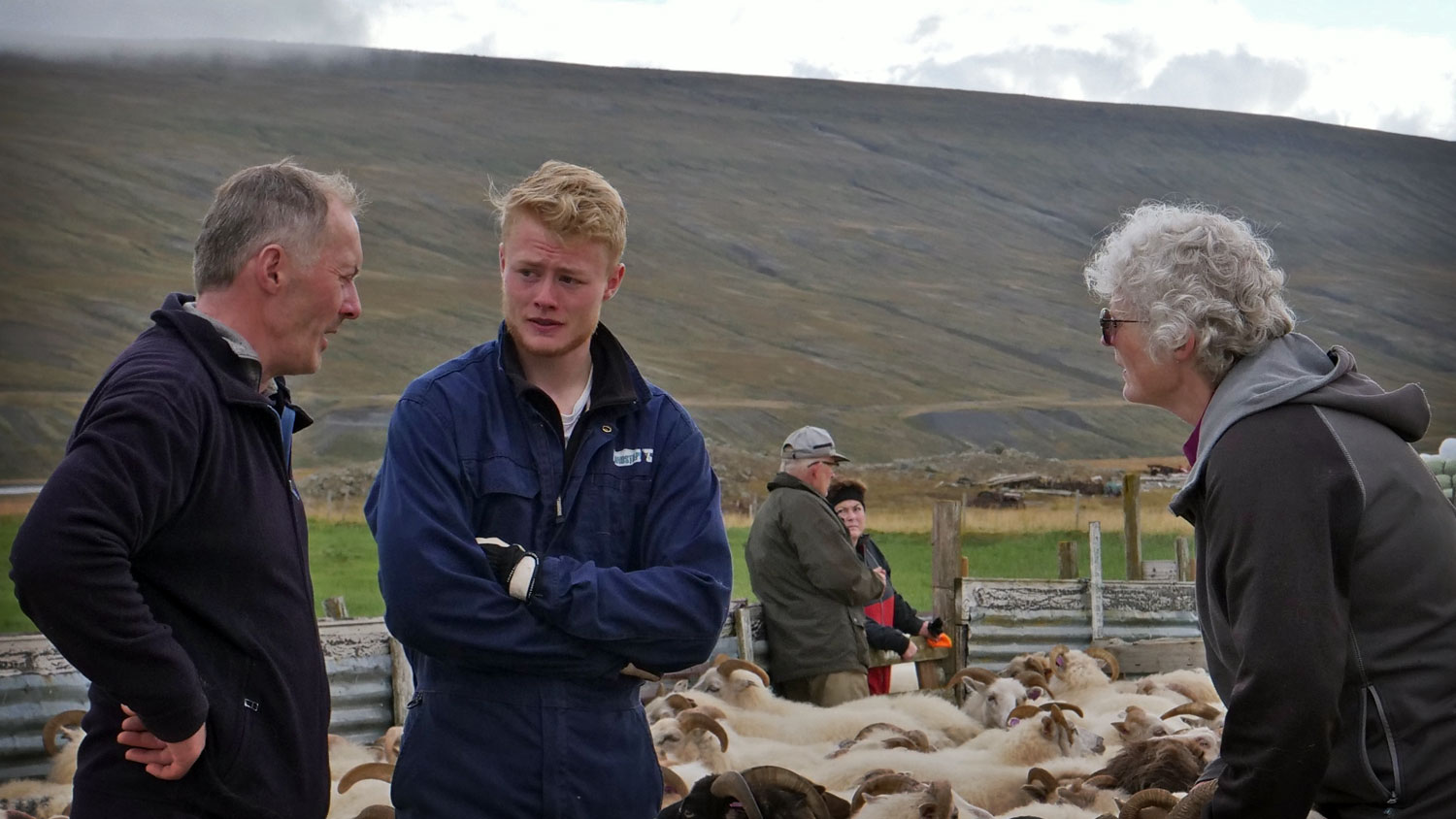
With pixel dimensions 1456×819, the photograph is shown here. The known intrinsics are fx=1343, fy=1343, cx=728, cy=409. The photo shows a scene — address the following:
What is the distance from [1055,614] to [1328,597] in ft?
28.2

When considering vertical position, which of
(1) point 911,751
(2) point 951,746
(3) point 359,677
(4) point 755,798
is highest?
(3) point 359,677

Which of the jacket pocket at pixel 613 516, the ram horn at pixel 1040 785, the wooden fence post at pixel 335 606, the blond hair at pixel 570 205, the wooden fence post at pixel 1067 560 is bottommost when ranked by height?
the ram horn at pixel 1040 785

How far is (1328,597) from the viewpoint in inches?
88.6

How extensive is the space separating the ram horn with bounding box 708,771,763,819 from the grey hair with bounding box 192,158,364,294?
219cm

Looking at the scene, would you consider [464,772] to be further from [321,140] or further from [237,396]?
[321,140]

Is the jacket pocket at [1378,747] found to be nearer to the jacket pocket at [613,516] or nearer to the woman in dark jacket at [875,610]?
the jacket pocket at [613,516]

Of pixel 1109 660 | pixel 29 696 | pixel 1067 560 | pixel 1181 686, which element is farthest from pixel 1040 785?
pixel 1067 560

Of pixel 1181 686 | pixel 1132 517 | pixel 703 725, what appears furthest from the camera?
pixel 1132 517

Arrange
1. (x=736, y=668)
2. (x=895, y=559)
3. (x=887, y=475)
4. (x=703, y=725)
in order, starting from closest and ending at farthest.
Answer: (x=703, y=725) < (x=736, y=668) < (x=895, y=559) < (x=887, y=475)

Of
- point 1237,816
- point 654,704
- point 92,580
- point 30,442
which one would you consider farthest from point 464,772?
point 30,442

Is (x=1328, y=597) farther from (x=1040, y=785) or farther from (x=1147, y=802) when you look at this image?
(x=1040, y=785)

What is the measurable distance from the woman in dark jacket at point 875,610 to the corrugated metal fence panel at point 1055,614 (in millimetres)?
736

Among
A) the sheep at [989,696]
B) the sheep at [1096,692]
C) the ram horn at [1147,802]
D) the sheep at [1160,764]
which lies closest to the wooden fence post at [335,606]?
the sheep at [989,696]

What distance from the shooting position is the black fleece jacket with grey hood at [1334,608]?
7.37 feet
